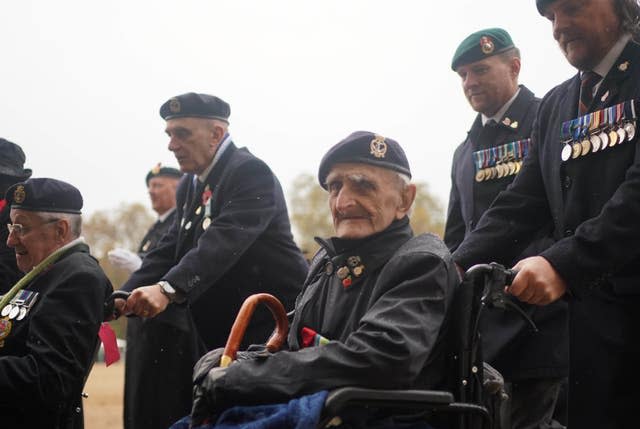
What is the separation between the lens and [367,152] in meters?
3.34

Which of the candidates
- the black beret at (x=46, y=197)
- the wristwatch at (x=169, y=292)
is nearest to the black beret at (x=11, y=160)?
the black beret at (x=46, y=197)

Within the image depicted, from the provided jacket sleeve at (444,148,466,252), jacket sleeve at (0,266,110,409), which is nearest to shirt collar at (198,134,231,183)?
jacket sleeve at (444,148,466,252)

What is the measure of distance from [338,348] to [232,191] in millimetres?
2633

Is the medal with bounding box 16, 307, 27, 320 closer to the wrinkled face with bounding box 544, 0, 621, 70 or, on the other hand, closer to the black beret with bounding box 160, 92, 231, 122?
the black beret with bounding box 160, 92, 231, 122

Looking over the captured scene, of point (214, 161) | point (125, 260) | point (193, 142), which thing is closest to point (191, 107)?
point (193, 142)

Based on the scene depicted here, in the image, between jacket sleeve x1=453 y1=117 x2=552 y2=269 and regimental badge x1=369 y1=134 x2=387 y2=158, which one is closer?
regimental badge x1=369 y1=134 x2=387 y2=158

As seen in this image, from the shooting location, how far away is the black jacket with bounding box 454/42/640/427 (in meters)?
3.01

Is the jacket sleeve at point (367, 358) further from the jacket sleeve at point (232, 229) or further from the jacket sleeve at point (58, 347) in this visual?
the jacket sleeve at point (232, 229)

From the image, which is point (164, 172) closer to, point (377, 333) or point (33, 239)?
point (33, 239)

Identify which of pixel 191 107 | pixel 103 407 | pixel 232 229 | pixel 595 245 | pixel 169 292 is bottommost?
pixel 103 407

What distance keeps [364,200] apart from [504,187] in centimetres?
168

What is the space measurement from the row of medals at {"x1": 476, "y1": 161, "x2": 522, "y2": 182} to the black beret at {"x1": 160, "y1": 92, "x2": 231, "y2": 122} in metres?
1.76

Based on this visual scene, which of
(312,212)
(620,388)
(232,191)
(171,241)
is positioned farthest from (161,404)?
(312,212)

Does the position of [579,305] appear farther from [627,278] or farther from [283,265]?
[283,265]
